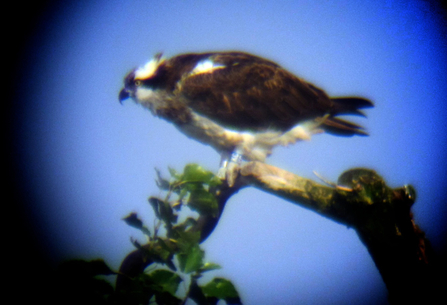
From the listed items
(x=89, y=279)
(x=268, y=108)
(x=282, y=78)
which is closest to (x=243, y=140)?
(x=268, y=108)

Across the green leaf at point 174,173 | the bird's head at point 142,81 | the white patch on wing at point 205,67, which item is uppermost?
the white patch on wing at point 205,67

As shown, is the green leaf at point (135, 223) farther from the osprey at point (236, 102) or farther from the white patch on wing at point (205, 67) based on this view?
the white patch on wing at point (205, 67)

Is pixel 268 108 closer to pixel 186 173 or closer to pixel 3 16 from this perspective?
pixel 186 173

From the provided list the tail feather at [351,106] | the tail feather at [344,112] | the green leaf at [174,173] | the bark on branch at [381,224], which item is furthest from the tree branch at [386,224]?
the tail feather at [351,106]

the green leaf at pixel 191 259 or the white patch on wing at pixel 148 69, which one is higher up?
the white patch on wing at pixel 148 69

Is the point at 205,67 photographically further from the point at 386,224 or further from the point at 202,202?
the point at 386,224

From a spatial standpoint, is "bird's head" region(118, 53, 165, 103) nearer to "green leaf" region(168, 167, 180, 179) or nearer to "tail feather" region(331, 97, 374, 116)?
"green leaf" region(168, 167, 180, 179)

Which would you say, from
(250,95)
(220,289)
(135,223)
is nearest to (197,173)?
(135,223)
